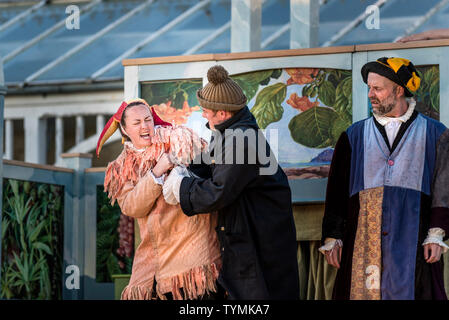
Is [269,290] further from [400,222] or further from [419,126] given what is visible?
[419,126]

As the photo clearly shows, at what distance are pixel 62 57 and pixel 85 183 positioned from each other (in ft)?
11.8

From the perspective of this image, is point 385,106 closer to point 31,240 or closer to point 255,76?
point 255,76

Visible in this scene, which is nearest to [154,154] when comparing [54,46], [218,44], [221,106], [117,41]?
[221,106]

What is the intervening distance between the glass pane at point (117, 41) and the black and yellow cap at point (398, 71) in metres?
6.75

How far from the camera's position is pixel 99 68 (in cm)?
1075

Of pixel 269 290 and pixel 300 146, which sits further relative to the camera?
pixel 300 146

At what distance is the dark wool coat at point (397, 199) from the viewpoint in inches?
162

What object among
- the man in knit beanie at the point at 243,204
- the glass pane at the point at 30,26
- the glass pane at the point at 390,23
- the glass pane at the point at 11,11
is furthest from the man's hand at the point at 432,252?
the glass pane at the point at 11,11

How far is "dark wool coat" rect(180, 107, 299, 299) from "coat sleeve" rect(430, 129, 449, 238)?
66 cm

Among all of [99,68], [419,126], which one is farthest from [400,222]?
[99,68]

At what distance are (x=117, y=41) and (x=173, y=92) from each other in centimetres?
579

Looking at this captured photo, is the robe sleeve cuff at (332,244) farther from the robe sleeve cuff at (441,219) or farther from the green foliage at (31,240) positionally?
the green foliage at (31,240)

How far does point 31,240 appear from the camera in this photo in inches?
285
